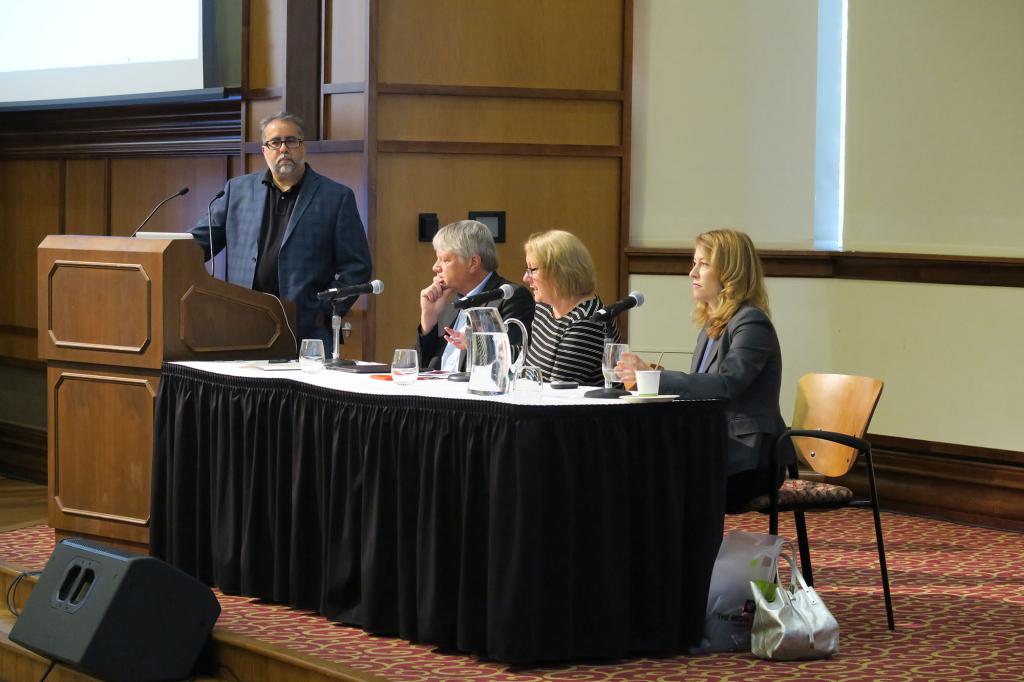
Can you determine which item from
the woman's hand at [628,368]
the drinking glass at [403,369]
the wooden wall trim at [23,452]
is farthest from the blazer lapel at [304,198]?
the wooden wall trim at [23,452]

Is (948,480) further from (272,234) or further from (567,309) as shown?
(272,234)

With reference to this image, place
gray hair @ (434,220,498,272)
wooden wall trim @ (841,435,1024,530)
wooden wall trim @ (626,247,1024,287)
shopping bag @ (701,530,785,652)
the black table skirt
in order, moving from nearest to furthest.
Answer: the black table skirt
shopping bag @ (701,530,785,652)
gray hair @ (434,220,498,272)
wooden wall trim @ (841,435,1024,530)
wooden wall trim @ (626,247,1024,287)

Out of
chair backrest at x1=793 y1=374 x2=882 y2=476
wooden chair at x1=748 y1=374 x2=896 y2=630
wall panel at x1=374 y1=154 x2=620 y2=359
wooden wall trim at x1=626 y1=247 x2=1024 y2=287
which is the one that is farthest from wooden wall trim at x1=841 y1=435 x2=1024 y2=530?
chair backrest at x1=793 y1=374 x2=882 y2=476

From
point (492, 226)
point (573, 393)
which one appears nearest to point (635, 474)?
point (573, 393)

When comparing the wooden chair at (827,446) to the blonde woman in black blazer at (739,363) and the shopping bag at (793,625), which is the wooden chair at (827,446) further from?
the shopping bag at (793,625)

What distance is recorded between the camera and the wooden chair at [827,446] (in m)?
4.19

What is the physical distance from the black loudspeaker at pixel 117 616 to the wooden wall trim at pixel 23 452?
382 cm

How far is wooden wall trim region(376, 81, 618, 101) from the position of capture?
6.26m

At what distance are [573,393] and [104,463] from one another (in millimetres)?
1836

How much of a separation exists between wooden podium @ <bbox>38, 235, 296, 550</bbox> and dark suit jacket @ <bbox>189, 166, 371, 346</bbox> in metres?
0.30

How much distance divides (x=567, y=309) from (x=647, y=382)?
0.80m

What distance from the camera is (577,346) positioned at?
4527 millimetres

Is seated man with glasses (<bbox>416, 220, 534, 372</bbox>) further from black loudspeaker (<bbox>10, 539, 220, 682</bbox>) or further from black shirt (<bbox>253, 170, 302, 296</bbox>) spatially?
black loudspeaker (<bbox>10, 539, 220, 682</bbox>)

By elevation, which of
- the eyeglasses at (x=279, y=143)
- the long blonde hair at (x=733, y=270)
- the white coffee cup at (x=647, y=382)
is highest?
the eyeglasses at (x=279, y=143)
